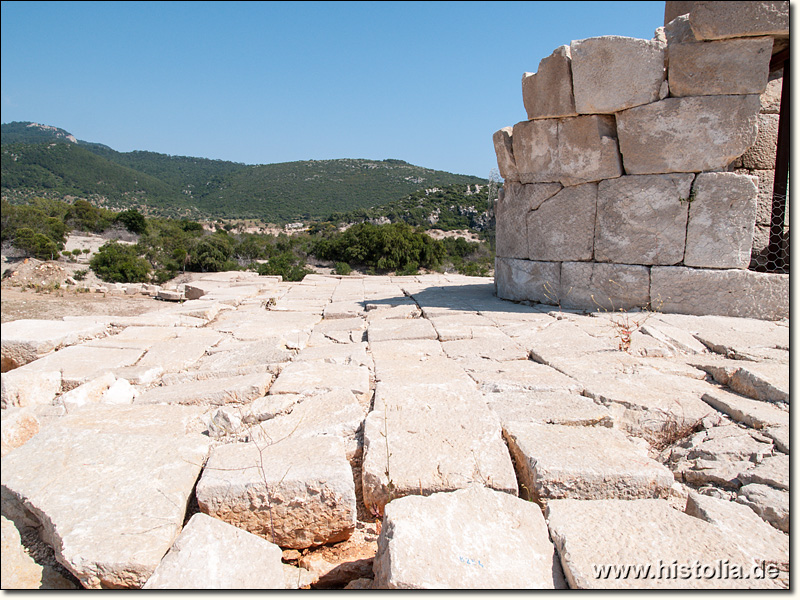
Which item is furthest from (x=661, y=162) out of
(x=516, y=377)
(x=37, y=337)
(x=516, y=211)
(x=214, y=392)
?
(x=37, y=337)

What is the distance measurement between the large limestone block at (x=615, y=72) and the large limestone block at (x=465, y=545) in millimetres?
4507

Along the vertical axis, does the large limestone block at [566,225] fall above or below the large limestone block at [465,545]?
above

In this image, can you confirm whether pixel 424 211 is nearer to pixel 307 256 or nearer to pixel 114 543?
pixel 307 256

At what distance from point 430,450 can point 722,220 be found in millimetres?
4248

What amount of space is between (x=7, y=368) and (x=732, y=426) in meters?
4.59

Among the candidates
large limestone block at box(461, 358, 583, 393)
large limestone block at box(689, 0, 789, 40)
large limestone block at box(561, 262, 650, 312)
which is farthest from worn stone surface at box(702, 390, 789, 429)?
large limestone block at box(689, 0, 789, 40)

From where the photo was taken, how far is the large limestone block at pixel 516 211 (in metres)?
5.76

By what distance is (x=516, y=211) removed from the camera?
6113 mm

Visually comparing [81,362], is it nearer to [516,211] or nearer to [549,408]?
[549,408]

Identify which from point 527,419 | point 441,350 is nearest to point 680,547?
point 527,419

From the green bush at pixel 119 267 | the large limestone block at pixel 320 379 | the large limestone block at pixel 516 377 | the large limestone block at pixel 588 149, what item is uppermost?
the large limestone block at pixel 588 149

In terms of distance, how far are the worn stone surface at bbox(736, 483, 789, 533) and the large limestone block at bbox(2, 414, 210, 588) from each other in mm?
1959

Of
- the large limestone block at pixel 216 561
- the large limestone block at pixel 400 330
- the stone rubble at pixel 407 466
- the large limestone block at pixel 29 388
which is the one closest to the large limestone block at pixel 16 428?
the stone rubble at pixel 407 466

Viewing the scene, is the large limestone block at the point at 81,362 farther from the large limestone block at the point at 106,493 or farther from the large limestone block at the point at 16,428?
the large limestone block at the point at 106,493
